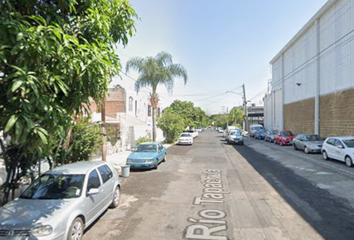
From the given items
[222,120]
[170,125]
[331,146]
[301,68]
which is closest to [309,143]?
[331,146]

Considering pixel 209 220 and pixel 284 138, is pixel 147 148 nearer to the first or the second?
pixel 209 220

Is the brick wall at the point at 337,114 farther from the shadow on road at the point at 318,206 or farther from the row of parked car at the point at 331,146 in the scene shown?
the shadow on road at the point at 318,206

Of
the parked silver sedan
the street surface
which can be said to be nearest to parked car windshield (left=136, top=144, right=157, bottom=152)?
the street surface

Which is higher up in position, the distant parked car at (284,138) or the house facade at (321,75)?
the house facade at (321,75)

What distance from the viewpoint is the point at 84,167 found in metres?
6.72

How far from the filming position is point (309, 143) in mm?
20000

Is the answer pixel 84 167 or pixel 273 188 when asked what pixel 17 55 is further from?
pixel 273 188

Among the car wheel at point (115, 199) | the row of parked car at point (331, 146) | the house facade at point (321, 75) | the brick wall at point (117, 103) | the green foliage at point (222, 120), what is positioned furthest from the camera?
the green foliage at point (222, 120)

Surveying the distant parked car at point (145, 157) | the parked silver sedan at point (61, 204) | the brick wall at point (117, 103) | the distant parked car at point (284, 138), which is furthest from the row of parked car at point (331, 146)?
the brick wall at point (117, 103)

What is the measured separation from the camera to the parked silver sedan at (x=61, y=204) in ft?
14.6

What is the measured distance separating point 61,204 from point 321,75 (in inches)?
1056

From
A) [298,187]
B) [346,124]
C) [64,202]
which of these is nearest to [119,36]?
[64,202]

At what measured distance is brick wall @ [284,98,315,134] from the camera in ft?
90.4

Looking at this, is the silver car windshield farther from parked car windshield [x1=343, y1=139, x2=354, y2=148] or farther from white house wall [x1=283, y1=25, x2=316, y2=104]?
white house wall [x1=283, y1=25, x2=316, y2=104]
